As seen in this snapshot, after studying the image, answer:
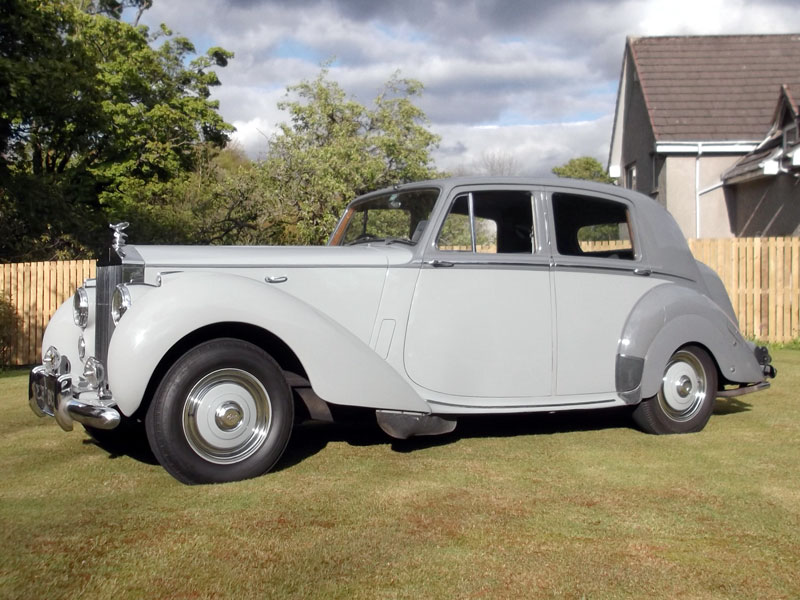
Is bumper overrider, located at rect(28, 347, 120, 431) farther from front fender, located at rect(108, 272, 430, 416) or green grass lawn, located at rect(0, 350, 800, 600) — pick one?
green grass lawn, located at rect(0, 350, 800, 600)

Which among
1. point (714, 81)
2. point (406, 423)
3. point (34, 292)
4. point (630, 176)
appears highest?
point (714, 81)

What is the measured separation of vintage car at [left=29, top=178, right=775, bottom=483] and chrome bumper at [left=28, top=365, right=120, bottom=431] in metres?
0.01

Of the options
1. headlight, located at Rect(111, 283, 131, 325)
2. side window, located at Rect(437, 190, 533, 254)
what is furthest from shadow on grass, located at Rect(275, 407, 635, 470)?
headlight, located at Rect(111, 283, 131, 325)

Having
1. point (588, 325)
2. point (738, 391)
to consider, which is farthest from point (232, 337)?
point (738, 391)

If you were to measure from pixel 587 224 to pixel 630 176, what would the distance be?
16.9 meters

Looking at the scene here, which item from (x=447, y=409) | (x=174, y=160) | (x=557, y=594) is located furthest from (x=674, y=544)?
(x=174, y=160)

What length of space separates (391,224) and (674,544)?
3108 mm

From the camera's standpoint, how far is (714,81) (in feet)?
63.0

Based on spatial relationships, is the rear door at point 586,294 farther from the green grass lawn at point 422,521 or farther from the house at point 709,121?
the house at point 709,121

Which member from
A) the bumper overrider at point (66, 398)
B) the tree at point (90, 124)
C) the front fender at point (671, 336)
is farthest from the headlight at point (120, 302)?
the tree at point (90, 124)

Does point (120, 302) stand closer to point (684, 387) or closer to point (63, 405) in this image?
point (63, 405)

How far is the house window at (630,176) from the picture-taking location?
21.2 meters

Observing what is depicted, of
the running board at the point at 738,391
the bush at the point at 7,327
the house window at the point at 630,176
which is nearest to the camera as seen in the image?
the running board at the point at 738,391

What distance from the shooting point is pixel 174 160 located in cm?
2828
